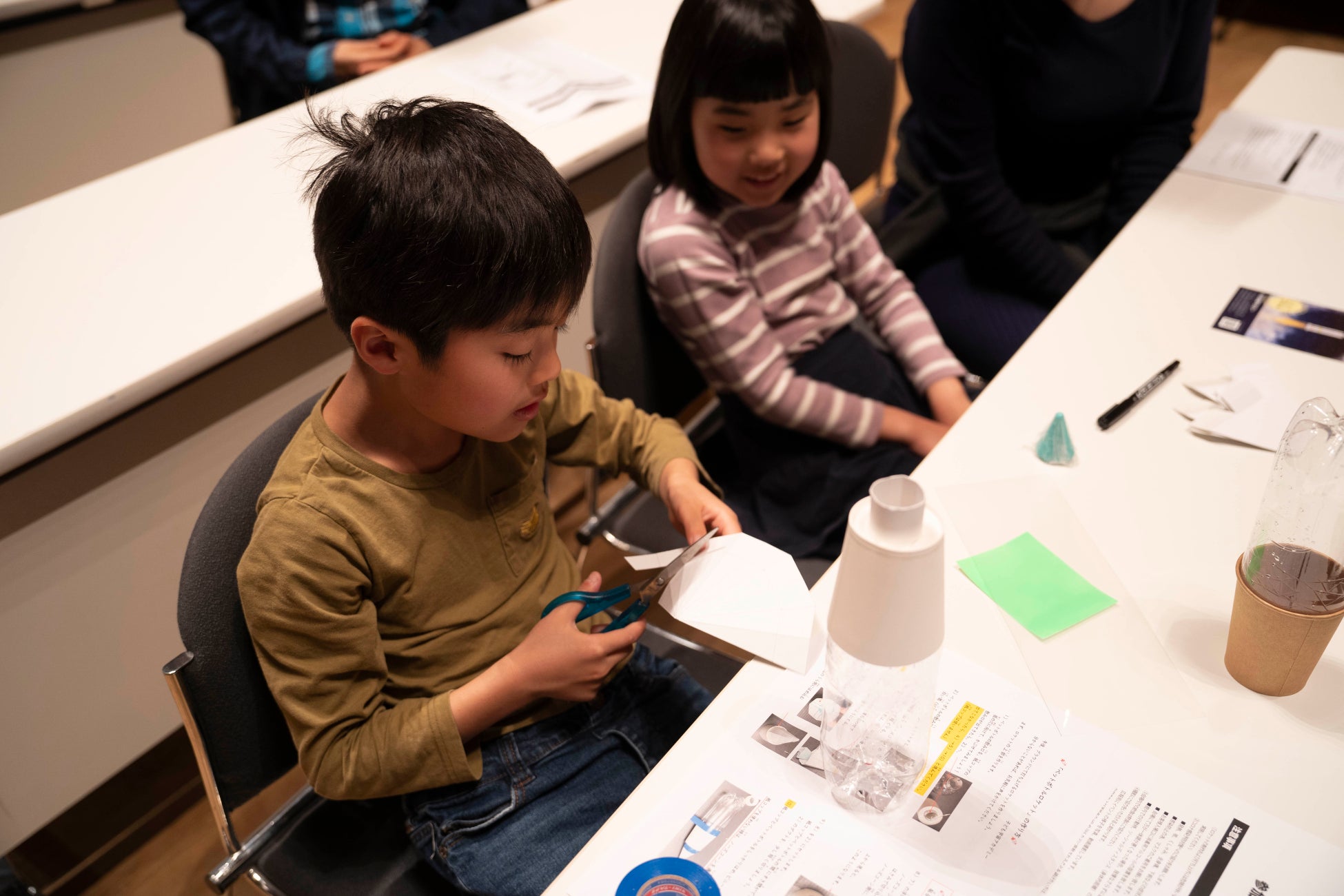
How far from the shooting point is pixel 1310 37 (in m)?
4.35

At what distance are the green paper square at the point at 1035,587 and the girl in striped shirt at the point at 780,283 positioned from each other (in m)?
0.42

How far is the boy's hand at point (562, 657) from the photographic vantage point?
904 mm

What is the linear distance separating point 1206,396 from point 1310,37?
429cm

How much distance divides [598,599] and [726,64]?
2.36ft

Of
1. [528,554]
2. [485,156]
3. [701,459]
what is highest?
[485,156]

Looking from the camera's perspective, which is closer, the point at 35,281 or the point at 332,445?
the point at 332,445

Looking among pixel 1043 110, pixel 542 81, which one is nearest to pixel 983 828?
pixel 1043 110

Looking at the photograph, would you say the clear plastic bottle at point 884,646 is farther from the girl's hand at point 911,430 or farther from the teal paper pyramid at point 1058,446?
the girl's hand at point 911,430

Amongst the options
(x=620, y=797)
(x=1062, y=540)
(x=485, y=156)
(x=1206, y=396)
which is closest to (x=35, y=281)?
Answer: (x=485, y=156)

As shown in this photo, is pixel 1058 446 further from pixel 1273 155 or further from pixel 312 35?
pixel 312 35

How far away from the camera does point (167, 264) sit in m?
1.47

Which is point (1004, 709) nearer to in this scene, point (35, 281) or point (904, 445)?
point (904, 445)

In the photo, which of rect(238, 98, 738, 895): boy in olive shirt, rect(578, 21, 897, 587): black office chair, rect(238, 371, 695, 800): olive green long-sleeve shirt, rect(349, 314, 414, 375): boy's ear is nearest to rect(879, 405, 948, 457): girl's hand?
rect(578, 21, 897, 587): black office chair

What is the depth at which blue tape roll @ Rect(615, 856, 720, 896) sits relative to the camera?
2.19 feet
